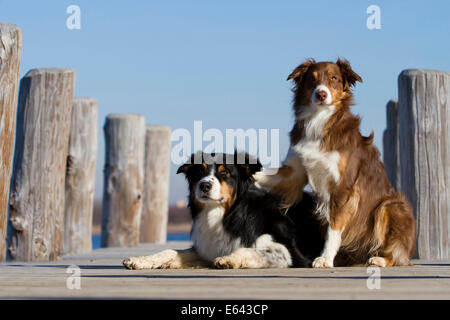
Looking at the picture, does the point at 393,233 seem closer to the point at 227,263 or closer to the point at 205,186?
the point at 227,263

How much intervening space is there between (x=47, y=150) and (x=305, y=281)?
341 centimetres

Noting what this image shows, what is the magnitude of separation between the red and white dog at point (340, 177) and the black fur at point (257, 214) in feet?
0.50

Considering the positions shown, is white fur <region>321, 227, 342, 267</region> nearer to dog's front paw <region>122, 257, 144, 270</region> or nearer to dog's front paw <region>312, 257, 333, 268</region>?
dog's front paw <region>312, 257, 333, 268</region>

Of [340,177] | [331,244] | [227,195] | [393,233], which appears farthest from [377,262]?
[227,195]

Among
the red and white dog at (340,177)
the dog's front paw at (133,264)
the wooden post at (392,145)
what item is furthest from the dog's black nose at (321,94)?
the wooden post at (392,145)

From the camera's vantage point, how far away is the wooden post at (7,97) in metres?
5.57

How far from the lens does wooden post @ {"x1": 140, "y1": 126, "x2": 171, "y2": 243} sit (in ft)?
40.0

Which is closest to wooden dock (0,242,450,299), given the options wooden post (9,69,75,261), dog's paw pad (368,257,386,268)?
dog's paw pad (368,257,386,268)

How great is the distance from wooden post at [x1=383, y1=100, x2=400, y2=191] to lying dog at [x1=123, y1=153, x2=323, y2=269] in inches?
156

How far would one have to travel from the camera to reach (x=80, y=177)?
8555 mm

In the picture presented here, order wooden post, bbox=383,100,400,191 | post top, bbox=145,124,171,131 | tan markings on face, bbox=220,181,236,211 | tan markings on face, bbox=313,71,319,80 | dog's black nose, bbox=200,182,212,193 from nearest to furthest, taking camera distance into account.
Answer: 1. tan markings on face, bbox=313,71,319,80
2. dog's black nose, bbox=200,182,212,193
3. tan markings on face, bbox=220,181,236,211
4. wooden post, bbox=383,100,400,191
5. post top, bbox=145,124,171,131

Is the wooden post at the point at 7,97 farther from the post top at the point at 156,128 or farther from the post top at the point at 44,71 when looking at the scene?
the post top at the point at 156,128
